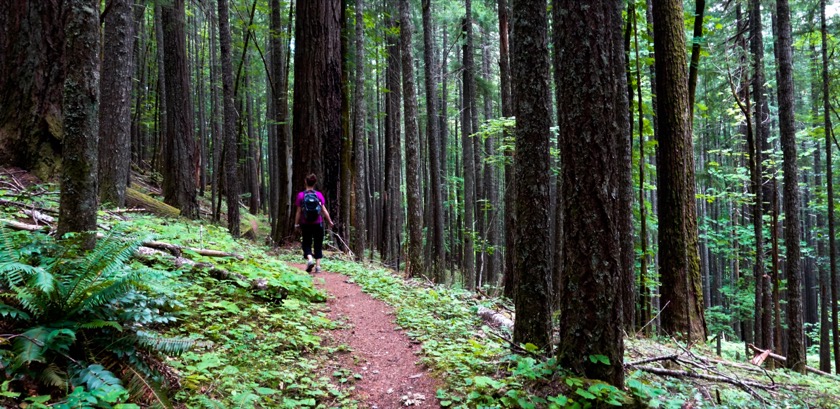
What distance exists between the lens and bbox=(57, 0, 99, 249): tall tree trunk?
3299mm

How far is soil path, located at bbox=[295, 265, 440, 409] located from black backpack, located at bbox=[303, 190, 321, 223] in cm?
157

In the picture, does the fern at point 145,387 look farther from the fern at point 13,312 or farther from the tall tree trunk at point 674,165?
the tall tree trunk at point 674,165

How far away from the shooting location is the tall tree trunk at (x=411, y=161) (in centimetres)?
982

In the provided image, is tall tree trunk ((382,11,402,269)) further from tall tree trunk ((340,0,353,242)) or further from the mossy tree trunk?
the mossy tree trunk

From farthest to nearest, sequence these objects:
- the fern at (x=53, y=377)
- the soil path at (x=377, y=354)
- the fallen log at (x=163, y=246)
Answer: the fallen log at (x=163, y=246) → the soil path at (x=377, y=354) → the fern at (x=53, y=377)

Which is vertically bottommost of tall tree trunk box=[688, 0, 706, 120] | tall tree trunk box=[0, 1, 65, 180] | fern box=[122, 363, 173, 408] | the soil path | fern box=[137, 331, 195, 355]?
the soil path

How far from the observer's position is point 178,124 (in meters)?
13.7

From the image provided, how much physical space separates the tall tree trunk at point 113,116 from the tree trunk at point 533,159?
24.5 feet

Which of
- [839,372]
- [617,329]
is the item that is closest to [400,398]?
[617,329]

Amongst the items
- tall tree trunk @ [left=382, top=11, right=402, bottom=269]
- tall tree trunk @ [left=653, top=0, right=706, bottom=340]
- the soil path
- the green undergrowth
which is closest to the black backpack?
the soil path

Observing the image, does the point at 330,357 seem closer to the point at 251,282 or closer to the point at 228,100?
the point at 251,282

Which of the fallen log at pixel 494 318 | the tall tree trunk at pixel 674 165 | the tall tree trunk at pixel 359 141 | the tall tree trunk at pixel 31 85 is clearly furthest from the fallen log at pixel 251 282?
the tall tree trunk at pixel 674 165

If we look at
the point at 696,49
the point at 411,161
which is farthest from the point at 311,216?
the point at 696,49

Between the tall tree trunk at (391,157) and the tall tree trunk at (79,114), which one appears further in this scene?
the tall tree trunk at (391,157)
